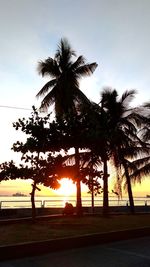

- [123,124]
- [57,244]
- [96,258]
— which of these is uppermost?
[123,124]

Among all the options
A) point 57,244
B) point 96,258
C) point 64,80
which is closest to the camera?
point 96,258

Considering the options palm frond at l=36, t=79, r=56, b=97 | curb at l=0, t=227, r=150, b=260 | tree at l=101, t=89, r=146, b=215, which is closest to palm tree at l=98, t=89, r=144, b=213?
tree at l=101, t=89, r=146, b=215

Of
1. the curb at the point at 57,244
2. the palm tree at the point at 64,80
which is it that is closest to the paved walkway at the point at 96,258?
the curb at the point at 57,244

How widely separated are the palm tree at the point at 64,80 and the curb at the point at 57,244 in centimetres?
1118

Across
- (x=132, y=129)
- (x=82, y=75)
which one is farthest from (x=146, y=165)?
(x=82, y=75)

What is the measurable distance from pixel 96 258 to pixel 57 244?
149 centimetres

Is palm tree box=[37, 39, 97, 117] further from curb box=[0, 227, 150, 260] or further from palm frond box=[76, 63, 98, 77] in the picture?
curb box=[0, 227, 150, 260]

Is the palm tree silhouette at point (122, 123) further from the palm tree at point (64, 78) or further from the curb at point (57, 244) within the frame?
the curb at point (57, 244)

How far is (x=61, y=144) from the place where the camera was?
55.9ft

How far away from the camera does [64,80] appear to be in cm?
2475

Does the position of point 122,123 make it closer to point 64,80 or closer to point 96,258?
point 64,80

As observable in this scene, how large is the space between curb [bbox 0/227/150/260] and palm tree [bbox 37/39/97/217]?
11.2m

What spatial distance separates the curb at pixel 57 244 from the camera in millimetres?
8922

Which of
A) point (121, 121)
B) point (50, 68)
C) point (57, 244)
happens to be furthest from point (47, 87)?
point (57, 244)
